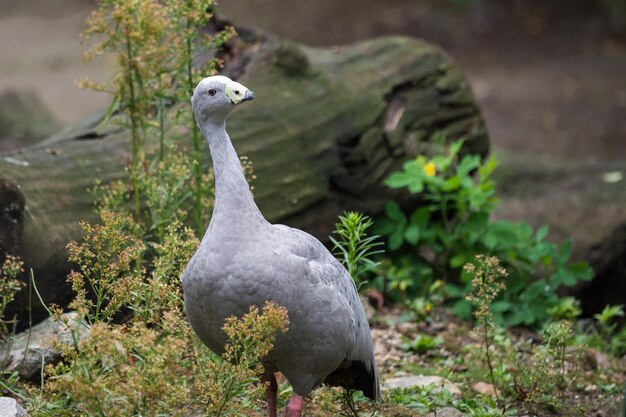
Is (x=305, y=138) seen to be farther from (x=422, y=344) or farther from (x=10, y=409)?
(x=10, y=409)

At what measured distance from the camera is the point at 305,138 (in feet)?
19.3

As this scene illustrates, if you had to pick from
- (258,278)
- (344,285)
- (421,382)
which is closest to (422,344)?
(421,382)

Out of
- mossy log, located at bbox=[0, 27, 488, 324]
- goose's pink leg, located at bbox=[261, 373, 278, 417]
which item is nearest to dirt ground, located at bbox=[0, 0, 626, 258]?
mossy log, located at bbox=[0, 27, 488, 324]

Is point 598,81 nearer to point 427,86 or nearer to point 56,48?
point 427,86

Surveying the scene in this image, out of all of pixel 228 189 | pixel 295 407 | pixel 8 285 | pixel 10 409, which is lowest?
pixel 10 409

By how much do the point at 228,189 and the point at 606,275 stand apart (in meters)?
3.98

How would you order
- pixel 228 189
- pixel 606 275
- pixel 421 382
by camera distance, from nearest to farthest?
pixel 228 189 < pixel 421 382 < pixel 606 275

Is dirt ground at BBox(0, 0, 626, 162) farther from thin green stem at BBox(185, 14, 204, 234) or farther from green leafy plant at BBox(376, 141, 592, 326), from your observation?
thin green stem at BBox(185, 14, 204, 234)

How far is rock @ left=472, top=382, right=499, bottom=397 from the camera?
4590 mm

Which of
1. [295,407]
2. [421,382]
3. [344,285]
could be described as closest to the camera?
[295,407]

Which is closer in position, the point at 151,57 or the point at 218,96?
the point at 218,96

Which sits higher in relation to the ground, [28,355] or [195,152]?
[195,152]

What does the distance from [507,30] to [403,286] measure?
9393 mm

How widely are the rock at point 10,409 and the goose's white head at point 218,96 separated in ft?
4.36
